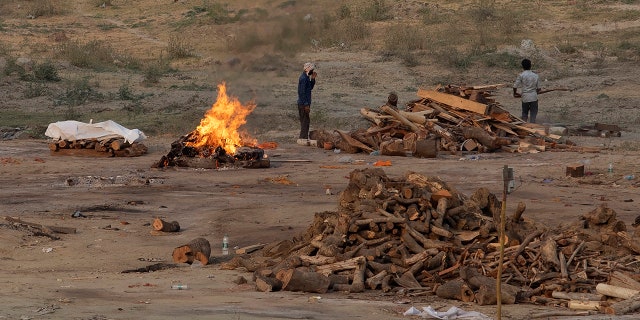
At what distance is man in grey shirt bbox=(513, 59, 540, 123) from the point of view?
23.4 meters

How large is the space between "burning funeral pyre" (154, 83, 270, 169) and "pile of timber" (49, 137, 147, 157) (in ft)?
5.21

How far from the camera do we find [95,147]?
21.5 m

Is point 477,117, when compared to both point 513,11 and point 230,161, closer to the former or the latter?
point 230,161

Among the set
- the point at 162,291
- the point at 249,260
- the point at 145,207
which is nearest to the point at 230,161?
the point at 145,207

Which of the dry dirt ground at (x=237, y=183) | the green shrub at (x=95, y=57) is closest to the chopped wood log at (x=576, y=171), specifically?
the dry dirt ground at (x=237, y=183)

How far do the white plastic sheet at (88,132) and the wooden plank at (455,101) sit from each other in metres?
5.82

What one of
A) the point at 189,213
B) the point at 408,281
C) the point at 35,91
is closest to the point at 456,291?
the point at 408,281

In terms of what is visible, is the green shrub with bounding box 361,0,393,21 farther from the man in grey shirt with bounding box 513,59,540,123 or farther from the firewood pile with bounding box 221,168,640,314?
the firewood pile with bounding box 221,168,640,314

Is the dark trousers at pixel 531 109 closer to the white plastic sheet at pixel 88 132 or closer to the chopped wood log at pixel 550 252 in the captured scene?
the white plastic sheet at pixel 88 132

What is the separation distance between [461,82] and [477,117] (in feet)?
28.4

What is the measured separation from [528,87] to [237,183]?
7496 millimetres

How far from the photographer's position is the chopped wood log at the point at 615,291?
9938mm

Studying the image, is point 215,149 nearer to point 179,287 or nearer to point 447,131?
point 447,131

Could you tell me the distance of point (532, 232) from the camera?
38.7 feet
